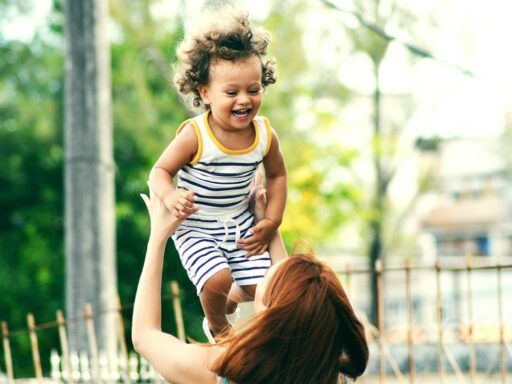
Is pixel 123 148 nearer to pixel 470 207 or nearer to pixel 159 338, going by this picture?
pixel 159 338

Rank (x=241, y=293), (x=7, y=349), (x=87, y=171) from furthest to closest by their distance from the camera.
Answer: (x=87, y=171) → (x=7, y=349) → (x=241, y=293)

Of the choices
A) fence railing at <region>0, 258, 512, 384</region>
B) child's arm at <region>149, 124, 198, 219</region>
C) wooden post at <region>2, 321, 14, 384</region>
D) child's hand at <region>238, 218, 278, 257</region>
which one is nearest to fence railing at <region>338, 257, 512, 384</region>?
fence railing at <region>0, 258, 512, 384</region>

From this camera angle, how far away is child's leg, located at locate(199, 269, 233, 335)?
2072mm

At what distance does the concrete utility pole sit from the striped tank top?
8.29 feet

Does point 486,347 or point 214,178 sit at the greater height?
point 214,178

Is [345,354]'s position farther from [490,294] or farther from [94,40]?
[490,294]

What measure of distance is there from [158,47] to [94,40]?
6.14 metres

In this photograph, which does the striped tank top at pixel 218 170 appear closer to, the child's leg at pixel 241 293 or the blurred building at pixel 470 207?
the child's leg at pixel 241 293

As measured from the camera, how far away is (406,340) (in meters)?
8.92

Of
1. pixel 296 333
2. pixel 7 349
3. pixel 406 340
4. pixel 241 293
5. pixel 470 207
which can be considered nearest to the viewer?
pixel 296 333

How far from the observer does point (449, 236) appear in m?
29.6

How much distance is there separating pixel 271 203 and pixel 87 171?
8.37 feet

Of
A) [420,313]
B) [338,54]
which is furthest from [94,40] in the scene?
[420,313]

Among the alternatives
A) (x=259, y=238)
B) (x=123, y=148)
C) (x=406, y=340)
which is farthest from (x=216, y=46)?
(x=123, y=148)
